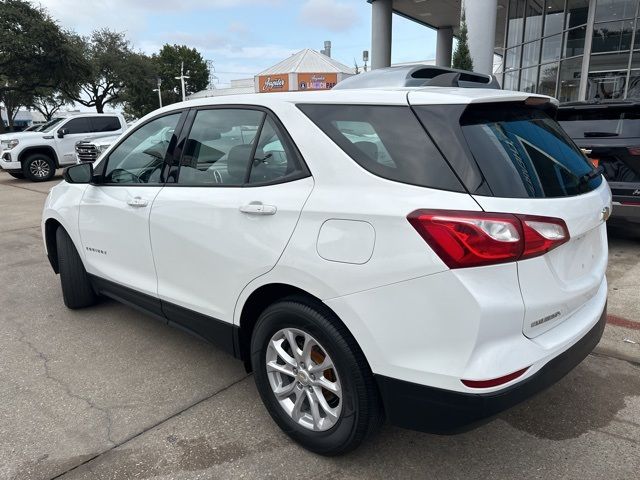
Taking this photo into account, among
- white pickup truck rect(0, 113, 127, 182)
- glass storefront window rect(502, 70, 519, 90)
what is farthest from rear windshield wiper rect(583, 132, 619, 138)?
glass storefront window rect(502, 70, 519, 90)

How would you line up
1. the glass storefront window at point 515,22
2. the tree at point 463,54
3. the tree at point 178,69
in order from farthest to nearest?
the tree at point 178,69 → the glass storefront window at point 515,22 → the tree at point 463,54

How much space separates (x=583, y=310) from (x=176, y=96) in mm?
71109

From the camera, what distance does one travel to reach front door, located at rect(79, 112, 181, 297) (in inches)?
123

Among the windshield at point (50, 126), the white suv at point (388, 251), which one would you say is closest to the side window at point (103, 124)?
the windshield at point (50, 126)

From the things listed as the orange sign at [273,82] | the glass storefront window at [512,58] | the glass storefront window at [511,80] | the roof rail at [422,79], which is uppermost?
the glass storefront window at [512,58]

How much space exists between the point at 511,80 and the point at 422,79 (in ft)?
62.4

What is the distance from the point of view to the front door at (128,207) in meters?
3.14

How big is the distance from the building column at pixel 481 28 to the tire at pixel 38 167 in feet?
41.6

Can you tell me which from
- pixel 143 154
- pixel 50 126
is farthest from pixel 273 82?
pixel 143 154

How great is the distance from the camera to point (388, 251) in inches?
75.1

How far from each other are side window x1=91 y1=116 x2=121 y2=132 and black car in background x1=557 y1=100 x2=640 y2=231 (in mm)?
13383

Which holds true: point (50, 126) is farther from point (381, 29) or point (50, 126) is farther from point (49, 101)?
point (49, 101)

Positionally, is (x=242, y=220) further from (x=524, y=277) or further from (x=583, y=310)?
(x=583, y=310)

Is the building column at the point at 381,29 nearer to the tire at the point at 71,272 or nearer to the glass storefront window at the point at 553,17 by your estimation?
the glass storefront window at the point at 553,17
